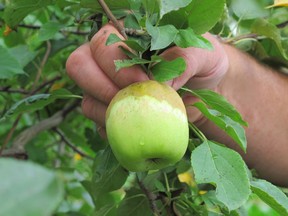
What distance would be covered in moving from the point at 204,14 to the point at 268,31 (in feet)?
1.15

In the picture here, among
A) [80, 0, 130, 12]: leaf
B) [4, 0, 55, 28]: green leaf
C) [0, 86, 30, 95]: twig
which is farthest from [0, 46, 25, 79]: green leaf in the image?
[80, 0, 130, 12]: leaf

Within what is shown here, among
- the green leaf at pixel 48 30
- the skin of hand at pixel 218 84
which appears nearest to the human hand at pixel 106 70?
the skin of hand at pixel 218 84

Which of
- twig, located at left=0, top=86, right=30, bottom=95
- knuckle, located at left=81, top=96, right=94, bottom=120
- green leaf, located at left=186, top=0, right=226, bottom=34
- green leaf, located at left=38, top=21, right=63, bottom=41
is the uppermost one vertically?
green leaf, located at left=186, top=0, right=226, bottom=34

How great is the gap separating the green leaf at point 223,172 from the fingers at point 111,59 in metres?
0.15

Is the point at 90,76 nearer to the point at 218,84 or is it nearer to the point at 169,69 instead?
the point at 169,69

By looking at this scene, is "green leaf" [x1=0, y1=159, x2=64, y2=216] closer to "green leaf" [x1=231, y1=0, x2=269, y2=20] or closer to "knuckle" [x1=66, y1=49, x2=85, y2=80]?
"knuckle" [x1=66, y1=49, x2=85, y2=80]

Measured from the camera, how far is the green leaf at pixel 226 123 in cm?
73

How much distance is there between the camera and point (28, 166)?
0.57 ft

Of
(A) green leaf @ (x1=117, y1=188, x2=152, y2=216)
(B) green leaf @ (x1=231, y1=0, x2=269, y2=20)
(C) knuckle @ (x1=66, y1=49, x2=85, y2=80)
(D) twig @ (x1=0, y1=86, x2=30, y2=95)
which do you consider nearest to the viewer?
(C) knuckle @ (x1=66, y1=49, x2=85, y2=80)

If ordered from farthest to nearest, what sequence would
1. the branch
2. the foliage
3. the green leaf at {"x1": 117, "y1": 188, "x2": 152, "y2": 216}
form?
the branch < the green leaf at {"x1": 117, "y1": 188, "x2": 152, "y2": 216} < the foliage

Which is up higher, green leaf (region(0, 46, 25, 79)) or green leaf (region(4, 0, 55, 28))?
green leaf (region(4, 0, 55, 28))

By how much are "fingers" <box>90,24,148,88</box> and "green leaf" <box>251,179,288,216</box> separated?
0.23 meters

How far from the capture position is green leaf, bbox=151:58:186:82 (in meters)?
0.65

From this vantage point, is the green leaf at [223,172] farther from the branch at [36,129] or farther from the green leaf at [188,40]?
the branch at [36,129]
